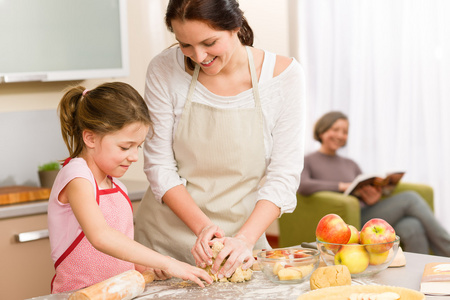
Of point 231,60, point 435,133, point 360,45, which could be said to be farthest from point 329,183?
point 231,60

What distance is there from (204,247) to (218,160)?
0.33 meters

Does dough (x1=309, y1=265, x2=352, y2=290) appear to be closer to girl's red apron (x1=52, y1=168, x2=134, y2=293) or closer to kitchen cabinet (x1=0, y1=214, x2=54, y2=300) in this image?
girl's red apron (x1=52, y1=168, x2=134, y2=293)

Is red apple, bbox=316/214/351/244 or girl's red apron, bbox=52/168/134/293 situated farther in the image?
girl's red apron, bbox=52/168/134/293

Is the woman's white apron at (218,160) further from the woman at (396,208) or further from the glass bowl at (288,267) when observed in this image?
the woman at (396,208)

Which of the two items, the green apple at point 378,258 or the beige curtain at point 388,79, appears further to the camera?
the beige curtain at point 388,79

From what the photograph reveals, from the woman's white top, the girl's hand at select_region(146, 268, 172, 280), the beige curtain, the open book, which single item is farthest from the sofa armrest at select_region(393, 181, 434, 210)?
the girl's hand at select_region(146, 268, 172, 280)

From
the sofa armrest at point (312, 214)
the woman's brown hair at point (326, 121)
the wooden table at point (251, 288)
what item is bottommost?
the sofa armrest at point (312, 214)

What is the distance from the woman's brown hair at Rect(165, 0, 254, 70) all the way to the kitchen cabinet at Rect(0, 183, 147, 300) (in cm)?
124

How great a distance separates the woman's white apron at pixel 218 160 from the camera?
1.83 m

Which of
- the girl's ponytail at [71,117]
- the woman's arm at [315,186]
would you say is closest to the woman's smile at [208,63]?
the girl's ponytail at [71,117]

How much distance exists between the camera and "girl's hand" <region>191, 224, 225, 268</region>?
1553 mm

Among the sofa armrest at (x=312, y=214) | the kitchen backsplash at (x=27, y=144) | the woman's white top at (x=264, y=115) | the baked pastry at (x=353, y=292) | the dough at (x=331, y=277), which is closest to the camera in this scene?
the baked pastry at (x=353, y=292)

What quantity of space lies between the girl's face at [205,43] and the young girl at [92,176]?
0.20 metres

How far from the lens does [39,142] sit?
3.16m
